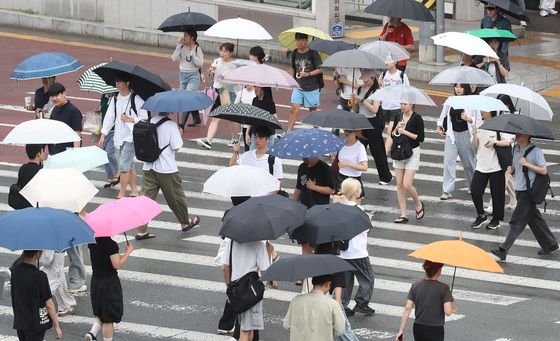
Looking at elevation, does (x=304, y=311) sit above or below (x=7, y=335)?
above

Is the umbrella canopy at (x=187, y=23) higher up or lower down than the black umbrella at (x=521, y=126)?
higher up

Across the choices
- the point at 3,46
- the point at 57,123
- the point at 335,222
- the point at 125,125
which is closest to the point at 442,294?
the point at 335,222

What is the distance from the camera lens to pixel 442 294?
11188mm

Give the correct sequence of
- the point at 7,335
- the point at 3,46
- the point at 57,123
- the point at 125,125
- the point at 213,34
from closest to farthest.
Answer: the point at 7,335, the point at 57,123, the point at 125,125, the point at 213,34, the point at 3,46

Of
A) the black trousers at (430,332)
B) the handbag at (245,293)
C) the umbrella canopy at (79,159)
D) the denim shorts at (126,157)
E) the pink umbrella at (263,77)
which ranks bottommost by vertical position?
the black trousers at (430,332)

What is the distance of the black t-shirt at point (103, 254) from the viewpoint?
12.0 meters

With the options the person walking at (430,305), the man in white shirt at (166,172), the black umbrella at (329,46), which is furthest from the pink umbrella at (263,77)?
the person walking at (430,305)

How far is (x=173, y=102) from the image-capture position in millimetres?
16156

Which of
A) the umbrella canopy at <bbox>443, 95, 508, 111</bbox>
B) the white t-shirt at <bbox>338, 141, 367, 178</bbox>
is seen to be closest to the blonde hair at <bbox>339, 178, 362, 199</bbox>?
the white t-shirt at <bbox>338, 141, 367, 178</bbox>

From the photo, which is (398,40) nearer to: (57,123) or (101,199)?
(101,199)

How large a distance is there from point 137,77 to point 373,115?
12.6ft

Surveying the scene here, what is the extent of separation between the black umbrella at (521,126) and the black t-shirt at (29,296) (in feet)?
21.1

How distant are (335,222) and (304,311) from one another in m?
1.58

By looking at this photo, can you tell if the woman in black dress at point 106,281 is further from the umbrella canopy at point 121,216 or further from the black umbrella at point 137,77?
the black umbrella at point 137,77
